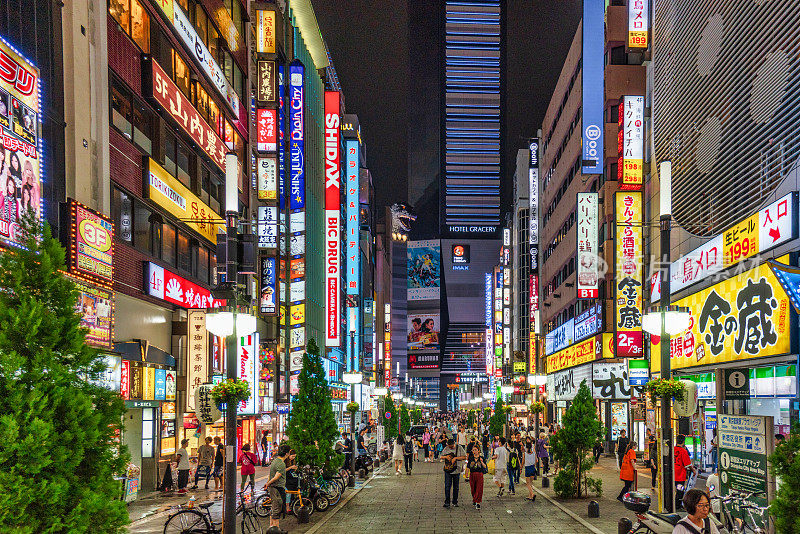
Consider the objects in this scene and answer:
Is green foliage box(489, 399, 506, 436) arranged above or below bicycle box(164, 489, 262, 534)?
below

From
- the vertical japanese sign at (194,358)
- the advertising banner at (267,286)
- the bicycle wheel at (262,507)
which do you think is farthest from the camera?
the advertising banner at (267,286)

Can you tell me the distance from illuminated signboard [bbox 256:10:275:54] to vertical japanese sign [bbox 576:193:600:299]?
64.8ft

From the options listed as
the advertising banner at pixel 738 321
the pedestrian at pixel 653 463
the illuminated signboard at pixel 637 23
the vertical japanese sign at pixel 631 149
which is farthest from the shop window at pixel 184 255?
the illuminated signboard at pixel 637 23

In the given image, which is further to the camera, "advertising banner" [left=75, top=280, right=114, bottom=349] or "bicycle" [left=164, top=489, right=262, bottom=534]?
"advertising banner" [left=75, top=280, right=114, bottom=349]

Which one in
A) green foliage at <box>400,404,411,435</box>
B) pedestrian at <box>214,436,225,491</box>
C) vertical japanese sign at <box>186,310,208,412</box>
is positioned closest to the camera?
pedestrian at <box>214,436,225,491</box>

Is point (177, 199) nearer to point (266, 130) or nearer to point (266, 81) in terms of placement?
point (266, 130)

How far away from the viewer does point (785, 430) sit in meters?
21.6

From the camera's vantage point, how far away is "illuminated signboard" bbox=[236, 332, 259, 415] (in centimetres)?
3966

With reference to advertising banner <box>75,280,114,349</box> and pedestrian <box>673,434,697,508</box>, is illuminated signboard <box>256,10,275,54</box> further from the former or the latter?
pedestrian <box>673,434,697,508</box>

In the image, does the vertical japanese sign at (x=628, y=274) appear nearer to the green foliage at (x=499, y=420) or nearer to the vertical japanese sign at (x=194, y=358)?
the vertical japanese sign at (x=194, y=358)

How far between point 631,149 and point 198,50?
65.7ft

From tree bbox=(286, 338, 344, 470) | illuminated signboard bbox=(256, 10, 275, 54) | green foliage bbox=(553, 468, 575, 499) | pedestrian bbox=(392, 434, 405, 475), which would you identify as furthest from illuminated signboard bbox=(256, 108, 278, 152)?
green foliage bbox=(553, 468, 575, 499)

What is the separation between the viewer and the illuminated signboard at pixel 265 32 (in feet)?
155

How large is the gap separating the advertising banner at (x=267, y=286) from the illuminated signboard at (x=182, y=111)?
11.1 meters
